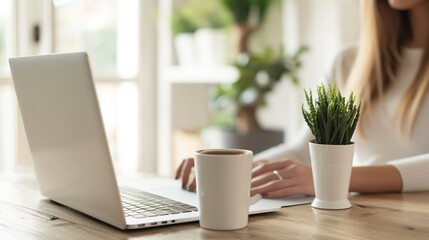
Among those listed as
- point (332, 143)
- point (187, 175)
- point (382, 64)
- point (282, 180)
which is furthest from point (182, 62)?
point (332, 143)

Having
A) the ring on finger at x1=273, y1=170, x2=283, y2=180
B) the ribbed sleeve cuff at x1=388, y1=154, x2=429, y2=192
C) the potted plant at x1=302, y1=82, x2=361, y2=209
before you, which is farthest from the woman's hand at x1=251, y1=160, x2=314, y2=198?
the ribbed sleeve cuff at x1=388, y1=154, x2=429, y2=192

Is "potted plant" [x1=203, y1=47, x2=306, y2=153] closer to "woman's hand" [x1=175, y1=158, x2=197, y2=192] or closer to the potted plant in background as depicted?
the potted plant in background

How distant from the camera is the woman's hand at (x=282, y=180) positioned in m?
1.24

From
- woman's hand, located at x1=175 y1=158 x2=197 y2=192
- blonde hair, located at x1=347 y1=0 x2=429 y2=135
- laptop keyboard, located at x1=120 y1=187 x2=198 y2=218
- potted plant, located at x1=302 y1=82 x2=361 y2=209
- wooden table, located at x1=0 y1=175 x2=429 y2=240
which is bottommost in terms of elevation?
wooden table, located at x1=0 y1=175 x2=429 y2=240

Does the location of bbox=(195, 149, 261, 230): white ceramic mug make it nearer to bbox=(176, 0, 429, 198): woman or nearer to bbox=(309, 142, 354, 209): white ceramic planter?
bbox=(309, 142, 354, 209): white ceramic planter

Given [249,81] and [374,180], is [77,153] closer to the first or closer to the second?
[374,180]

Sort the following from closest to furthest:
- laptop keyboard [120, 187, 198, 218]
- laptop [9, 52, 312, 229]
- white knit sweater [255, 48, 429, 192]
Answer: laptop [9, 52, 312, 229], laptop keyboard [120, 187, 198, 218], white knit sweater [255, 48, 429, 192]

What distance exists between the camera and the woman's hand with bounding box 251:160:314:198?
124 cm

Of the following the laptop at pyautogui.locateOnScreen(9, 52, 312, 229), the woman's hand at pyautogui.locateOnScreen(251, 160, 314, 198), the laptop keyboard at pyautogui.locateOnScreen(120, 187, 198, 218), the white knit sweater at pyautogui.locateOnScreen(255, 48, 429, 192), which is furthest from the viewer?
the white knit sweater at pyautogui.locateOnScreen(255, 48, 429, 192)

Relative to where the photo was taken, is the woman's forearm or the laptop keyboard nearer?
the laptop keyboard

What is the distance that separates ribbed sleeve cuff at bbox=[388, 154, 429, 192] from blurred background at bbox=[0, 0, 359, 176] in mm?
1559

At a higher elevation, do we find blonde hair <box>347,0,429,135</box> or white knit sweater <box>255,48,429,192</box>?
blonde hair <box>347,0,429,135</box>

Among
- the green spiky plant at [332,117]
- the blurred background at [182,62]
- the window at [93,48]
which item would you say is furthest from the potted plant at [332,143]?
the window at [93,48]

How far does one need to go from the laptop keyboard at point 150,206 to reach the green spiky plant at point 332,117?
0.25 meters
